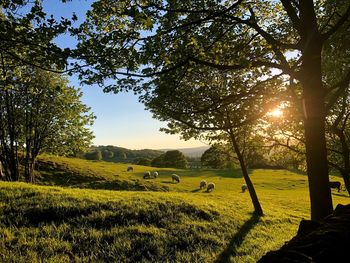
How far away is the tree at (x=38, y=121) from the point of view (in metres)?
29.0

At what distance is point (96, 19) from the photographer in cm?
1125

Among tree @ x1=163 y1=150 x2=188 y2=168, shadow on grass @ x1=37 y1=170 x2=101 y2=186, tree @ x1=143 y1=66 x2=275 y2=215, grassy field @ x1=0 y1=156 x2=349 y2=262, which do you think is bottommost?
shadow on grass @ x1=37 y1=170 x2=101 y2=186

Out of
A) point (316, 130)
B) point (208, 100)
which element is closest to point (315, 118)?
point (316, 130)

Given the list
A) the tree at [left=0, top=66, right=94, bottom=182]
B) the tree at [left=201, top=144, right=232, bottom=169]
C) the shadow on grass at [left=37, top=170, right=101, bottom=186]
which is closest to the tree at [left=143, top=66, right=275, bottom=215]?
the tree at [left=201, top=144, right=232, bottom=169]

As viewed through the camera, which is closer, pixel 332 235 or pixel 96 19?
pixel 332 235

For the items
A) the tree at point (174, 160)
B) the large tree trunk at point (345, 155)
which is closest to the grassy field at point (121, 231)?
the large tree trunk at point (345, 155)

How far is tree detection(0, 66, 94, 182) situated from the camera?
1142 inches

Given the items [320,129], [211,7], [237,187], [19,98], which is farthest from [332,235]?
[237,187]

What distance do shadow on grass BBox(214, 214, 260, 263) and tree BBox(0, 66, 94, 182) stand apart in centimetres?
2059

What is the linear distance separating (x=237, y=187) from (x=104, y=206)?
43206mm

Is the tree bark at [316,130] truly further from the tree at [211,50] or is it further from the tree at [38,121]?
the tree at [38,121]

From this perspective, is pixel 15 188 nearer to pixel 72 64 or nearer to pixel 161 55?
pixel 72 64

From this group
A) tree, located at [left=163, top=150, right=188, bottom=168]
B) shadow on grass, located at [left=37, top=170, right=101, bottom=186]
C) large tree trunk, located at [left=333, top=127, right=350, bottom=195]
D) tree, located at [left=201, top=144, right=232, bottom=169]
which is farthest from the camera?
tree, located at [left=163, top=150, right=188, bottom=168]

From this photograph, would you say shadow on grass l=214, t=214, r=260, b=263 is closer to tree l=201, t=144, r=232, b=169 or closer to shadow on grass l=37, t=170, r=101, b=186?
tree l=201, t=144, r=232, b=169
